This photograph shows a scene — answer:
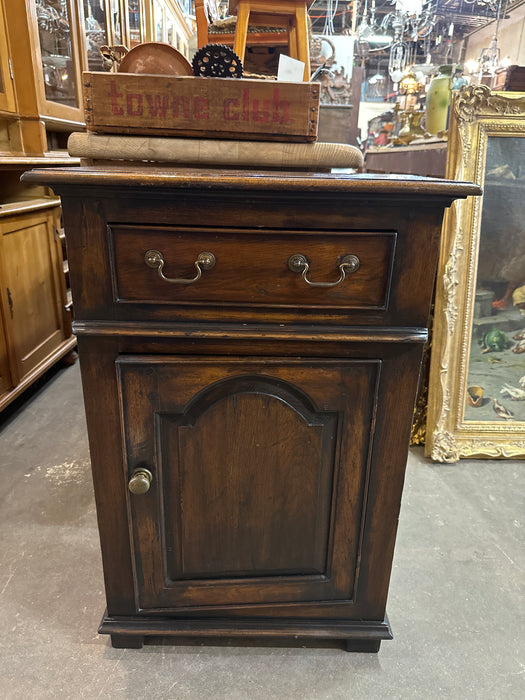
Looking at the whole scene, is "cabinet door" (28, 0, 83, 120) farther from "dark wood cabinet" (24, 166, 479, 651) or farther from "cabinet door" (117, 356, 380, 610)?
"cabinet door" (117, 356, 380, 610)

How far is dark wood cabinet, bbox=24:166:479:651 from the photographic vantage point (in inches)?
32.4

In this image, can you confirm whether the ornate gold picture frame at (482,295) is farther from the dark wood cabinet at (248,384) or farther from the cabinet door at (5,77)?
the cabinet door at (5,77)

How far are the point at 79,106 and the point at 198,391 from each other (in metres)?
2.91

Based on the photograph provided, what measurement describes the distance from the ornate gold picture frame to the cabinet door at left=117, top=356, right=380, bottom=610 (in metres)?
1.04

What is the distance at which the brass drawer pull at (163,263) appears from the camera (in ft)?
2.73

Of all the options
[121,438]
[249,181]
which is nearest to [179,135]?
[249,181]

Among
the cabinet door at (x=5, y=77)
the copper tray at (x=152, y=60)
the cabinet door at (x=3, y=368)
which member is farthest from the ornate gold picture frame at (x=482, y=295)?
the cabinet door at (x=5, y=77)

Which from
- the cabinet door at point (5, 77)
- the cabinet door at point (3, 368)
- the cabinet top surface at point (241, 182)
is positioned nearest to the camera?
the cabinet top surface at point (241, 182)

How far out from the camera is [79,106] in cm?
312

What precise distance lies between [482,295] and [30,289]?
6.39ft

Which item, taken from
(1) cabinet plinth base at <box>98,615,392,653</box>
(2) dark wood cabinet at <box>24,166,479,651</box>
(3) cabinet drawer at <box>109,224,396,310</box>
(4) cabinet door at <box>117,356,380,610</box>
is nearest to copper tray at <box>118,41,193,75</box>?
(2) dark wood cabinet at <box>24,166,479,651</box>

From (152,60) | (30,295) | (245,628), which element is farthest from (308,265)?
(30,295)

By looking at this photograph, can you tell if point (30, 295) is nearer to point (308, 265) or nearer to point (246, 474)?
point (246, 474)

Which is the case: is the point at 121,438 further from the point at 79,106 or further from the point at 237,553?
the point at 79,106
